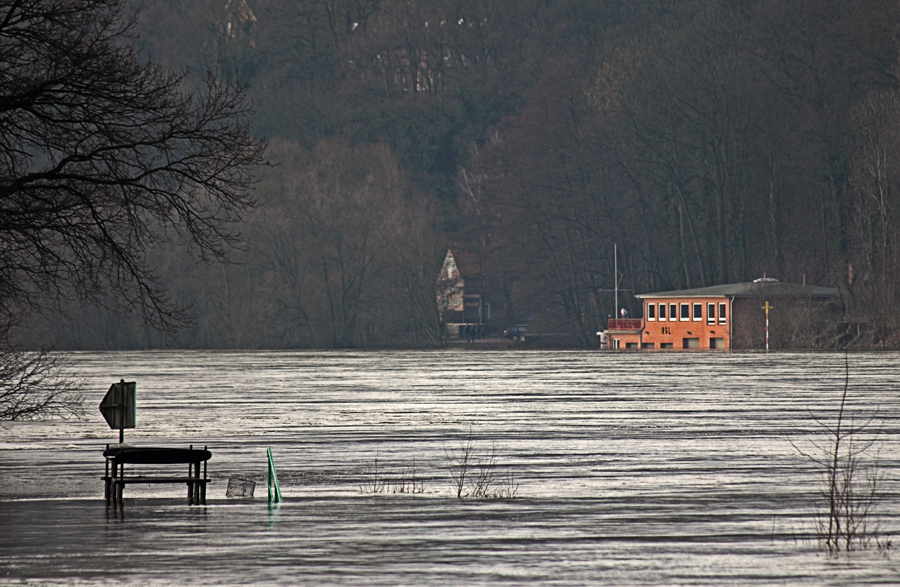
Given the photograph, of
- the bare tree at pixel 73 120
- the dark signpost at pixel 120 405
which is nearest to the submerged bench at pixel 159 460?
the dark signpost at pixel 120 405

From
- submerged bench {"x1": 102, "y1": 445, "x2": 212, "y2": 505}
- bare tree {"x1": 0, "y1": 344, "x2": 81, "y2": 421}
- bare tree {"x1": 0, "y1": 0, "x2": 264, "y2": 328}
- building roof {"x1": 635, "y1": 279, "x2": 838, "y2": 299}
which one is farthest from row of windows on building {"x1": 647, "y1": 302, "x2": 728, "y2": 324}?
submerged bench {"x1": 102, "y1": 445, "x2": 212, "y2": 505}

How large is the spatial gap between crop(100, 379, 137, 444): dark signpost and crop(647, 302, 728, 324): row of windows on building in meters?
79.1

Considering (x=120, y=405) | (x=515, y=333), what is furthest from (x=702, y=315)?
(x=120, y=405)

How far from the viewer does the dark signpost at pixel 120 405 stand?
1844cm

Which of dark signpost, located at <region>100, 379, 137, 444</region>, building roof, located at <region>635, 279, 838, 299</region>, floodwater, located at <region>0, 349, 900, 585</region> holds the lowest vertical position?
floodwater, located at <region>0, 349, 900, 585</region>

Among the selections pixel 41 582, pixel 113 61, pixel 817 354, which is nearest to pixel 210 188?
pixel 113 61

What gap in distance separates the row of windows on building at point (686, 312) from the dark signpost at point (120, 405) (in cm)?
7913

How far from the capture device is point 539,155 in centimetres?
11156

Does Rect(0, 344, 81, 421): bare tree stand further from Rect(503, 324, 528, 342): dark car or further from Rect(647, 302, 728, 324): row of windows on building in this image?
Rect(503, 324, 528, 342): dark car

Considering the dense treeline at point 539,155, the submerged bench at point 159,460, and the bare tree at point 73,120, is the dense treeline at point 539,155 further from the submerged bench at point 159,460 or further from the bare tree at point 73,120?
the submerged bench at point 159,460

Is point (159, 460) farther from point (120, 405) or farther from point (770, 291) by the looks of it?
point (770, 291)

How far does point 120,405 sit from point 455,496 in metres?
4.54

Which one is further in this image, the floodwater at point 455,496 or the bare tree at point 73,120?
the bare tree at point 73,120

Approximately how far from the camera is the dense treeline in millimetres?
92500
